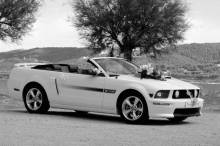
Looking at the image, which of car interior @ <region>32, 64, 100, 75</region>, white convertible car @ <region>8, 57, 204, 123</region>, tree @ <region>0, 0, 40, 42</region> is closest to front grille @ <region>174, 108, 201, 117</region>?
white convertible car @ <region>8, 57, 204, 123</region>

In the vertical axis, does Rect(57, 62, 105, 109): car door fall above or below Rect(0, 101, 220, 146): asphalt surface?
above

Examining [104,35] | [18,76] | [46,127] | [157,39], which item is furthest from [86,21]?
[46,127]

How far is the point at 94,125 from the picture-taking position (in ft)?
41.4

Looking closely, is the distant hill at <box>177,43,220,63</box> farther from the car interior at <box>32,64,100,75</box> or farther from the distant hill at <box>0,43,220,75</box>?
the car interior at <box>32,64,100,75</box>

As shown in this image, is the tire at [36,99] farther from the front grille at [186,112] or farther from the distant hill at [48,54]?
the distant hill at [48,54]

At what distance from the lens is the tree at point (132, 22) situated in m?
55.2

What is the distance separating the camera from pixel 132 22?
2189 inches

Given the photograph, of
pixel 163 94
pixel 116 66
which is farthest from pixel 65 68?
pixel 163 94

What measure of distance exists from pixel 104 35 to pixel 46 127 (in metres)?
45.6

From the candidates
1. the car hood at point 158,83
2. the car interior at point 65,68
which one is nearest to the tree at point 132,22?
the car interior at point 65,68

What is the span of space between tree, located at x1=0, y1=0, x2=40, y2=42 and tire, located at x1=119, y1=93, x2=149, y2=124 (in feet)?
121

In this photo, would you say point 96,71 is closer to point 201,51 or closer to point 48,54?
point 201,51

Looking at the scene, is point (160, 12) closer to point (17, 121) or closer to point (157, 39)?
point (157, 39)

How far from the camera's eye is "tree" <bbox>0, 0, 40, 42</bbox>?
4934 centimetres
